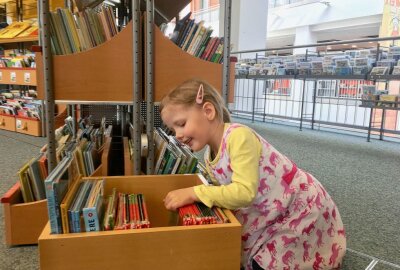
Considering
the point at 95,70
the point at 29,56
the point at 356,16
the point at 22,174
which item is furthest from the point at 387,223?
the point at 356,16

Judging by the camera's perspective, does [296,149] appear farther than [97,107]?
Yes

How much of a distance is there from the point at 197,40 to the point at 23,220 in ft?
3.29

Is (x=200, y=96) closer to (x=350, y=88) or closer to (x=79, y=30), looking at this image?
(x=79, y=30)

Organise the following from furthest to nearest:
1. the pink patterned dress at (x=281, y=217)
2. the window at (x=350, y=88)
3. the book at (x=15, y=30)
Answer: the window at (x=350, y=88) → the book at (x=15, y=30) → the pink patterned dress at (x=281, y=217)

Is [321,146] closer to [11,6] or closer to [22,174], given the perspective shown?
[22,174]

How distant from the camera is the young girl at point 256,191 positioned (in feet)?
2.93

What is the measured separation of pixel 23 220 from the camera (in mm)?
1303

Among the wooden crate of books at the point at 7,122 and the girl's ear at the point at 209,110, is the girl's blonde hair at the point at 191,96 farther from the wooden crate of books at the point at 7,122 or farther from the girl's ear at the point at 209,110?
the wooden crate of books at the point at 7,122

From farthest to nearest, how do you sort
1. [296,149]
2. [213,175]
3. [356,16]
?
1. [356,16]
2. [296,149]
3. [213,175]

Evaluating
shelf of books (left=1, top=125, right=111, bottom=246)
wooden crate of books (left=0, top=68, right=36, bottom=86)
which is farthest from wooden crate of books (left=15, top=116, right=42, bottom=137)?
shelf of books (left=1, top=125, right=111, bottom=246)

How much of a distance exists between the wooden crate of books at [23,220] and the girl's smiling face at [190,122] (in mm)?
715

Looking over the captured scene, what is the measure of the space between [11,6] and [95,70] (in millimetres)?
4094

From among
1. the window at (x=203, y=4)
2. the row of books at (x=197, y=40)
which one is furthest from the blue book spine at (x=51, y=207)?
the window at (x=203, y=4)

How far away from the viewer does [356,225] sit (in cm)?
160
